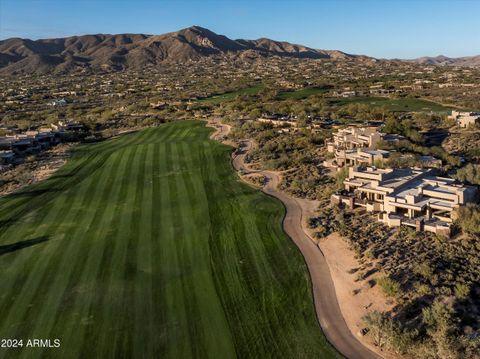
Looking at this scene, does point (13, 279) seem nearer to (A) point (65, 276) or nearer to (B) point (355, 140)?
(A) point (65, 276)

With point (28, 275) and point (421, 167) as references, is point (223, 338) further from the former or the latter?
point (421, 167)

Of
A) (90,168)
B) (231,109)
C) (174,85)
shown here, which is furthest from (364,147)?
(174,85)

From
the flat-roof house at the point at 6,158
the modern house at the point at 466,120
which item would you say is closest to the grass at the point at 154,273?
the flat-roof house at the point at 6,158

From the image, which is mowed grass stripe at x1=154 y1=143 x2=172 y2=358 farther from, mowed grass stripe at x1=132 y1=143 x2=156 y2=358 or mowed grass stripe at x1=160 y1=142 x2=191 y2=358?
mowed grass stripe at x1=132 y1=143 x2=156 y2=358

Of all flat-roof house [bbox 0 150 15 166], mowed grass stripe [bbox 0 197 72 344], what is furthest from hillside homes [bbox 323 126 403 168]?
flat-roof house [bbox 0 150 15 166]

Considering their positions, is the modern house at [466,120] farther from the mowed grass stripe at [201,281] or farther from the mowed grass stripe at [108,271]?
the mowed grass stripe at [108,271]
